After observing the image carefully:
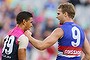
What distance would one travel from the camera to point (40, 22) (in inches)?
596

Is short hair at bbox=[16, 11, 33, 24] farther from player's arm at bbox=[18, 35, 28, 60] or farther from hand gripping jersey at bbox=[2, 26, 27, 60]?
player's arm at bbox=[18, 35, 28, 60]

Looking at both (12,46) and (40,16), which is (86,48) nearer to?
(12,46)

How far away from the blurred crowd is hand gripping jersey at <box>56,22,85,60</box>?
16.7 feet

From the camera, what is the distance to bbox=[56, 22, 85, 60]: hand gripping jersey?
8.68 m

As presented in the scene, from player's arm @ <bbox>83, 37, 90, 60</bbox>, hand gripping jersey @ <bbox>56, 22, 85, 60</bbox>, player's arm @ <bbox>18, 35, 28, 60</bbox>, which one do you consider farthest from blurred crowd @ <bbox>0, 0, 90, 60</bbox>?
player's arm @ <bbox>18, 35, 28, 60</bbox>

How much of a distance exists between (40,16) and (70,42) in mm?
6742

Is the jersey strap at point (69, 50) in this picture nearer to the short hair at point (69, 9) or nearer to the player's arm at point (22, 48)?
the short hair at point (69, 9)

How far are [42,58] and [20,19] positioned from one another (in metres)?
A: 5.16

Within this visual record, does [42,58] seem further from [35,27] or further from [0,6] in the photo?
[0,6]

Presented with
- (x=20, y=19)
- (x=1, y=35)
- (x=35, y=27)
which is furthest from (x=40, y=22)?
(x=20, y=19)

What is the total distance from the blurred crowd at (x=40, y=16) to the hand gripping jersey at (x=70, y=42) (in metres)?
5.09

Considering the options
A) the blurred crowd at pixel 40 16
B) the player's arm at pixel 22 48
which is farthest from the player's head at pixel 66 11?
the blurred crowd at pixel 40 16

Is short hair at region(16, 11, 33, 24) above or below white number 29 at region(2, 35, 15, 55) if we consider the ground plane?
above

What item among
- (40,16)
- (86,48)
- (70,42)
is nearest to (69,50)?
(70,42)
